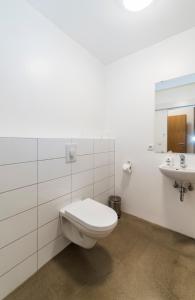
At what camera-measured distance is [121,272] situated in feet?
4.15

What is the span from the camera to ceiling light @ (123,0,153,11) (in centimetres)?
126

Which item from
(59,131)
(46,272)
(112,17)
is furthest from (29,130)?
(112,17)

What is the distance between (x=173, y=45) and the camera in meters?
1.72

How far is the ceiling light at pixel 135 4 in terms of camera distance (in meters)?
1.26

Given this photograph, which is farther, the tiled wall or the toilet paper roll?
the toilet paper roll

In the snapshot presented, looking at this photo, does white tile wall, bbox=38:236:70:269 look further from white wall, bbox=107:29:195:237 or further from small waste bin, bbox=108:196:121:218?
white wall, bbox=107:29:195:237

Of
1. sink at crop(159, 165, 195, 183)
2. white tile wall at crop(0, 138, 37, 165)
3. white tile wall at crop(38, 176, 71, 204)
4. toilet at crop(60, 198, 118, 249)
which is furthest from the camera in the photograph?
sink at crop(159, 165, 195, 183)

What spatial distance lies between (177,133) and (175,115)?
22 centimetres

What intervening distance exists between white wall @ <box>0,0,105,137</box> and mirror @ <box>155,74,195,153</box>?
94 cm

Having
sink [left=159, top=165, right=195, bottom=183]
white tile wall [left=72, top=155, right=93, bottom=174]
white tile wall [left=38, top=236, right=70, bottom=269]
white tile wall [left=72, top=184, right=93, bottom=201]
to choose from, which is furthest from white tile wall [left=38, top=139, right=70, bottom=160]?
sink [left=159, top=165, right=195, bottom=183]

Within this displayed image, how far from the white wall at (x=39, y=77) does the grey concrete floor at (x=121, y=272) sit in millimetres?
1235

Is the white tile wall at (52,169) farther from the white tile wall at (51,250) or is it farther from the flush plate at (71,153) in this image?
the white tile wall at (51,250)

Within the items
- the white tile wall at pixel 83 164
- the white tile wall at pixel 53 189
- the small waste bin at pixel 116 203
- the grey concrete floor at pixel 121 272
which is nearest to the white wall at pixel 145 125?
the small waste bin at pixel 116 203

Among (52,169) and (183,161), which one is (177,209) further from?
(52,169)
